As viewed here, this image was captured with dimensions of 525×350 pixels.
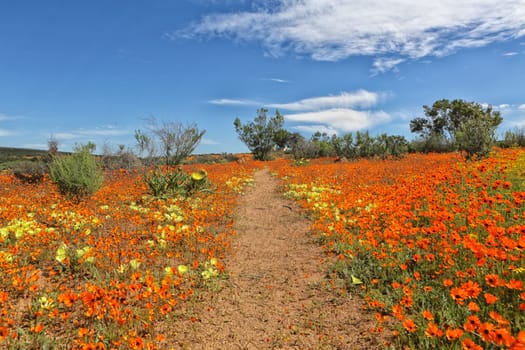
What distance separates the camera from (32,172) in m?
17.3

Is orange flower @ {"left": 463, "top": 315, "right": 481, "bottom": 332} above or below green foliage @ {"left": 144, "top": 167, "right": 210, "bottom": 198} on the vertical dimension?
below

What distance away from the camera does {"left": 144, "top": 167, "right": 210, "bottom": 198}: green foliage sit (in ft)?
34.6

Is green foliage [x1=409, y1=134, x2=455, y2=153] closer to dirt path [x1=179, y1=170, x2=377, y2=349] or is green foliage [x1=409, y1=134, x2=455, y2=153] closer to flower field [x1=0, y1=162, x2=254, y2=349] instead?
flower field [x1=0, y1=162, x2=254, y2=349]

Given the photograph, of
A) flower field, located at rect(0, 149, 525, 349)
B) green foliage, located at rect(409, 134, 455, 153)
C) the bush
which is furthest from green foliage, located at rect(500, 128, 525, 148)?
the bush

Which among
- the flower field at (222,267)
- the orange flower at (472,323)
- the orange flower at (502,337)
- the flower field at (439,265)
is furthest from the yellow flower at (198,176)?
the orange flower at (502,337)

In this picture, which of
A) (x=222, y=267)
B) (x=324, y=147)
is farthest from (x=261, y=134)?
(x=222, y=267)

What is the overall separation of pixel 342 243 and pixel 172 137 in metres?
15.6

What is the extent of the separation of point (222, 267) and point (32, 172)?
1698 cm

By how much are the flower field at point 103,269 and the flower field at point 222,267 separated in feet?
0.08

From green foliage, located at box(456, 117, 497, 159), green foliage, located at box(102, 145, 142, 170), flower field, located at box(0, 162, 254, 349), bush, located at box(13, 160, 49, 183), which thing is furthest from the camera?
green foliage, located at box(102, 145, 142, 170)

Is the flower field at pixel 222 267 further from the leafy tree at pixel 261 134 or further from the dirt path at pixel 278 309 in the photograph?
the leafy tree at pixel 261 134

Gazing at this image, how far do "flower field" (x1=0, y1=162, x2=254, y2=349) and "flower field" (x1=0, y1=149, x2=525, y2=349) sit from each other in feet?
0.08

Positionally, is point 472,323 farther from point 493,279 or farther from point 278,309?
point 278,309

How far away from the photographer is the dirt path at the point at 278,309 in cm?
358
